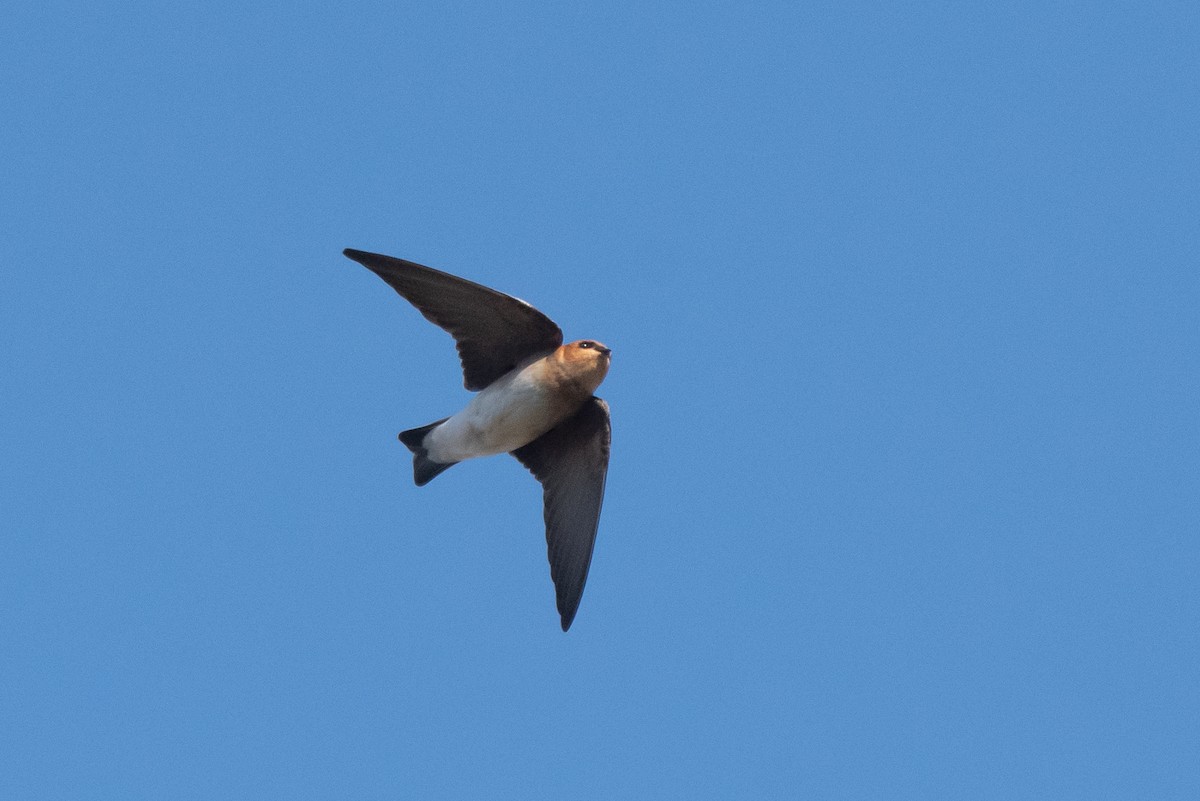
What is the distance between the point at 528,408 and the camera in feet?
33.3

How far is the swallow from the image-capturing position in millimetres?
10086

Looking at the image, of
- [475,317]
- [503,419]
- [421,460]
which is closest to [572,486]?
[503,419]

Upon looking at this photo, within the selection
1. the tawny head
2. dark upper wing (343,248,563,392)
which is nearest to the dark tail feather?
dark upper wing (343,248,563,392)

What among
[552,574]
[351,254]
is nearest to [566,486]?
[552,574]

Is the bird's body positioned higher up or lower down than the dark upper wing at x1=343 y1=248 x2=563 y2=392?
lower down

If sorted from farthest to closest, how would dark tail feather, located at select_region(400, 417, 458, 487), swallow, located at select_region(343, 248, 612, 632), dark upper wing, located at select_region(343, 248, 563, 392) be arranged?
dark tail feather, located at select_region(400, 417, 458, 487) → swallow, located at select_region(343, 248, 612, 632) → dark upper wing, located at select_region(343, 248, 563, 392)

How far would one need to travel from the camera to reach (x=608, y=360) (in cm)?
1015

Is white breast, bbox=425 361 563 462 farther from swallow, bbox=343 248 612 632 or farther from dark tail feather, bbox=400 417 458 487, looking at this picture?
dark tail feather, bbox=400 417 458 487

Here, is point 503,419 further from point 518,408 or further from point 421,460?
point 421,460

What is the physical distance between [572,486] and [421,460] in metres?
1.13

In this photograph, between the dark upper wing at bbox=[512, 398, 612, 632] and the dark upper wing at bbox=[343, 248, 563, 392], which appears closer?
the dark upper wing at bbox=[343, 248, 563, 392]

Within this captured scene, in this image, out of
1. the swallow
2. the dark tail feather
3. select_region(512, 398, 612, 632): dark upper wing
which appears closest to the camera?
the swallow

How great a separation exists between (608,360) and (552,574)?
156 cm

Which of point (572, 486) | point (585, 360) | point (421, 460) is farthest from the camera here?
point (421, 460)
